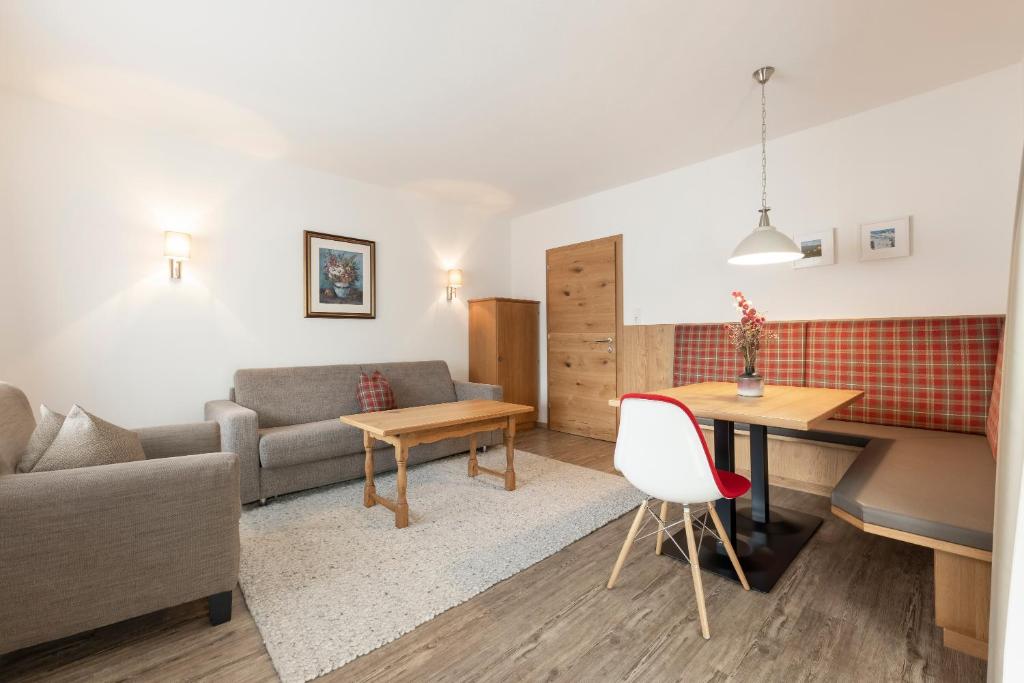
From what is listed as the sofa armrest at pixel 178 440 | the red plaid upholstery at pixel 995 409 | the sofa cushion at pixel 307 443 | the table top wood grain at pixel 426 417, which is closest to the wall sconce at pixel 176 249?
the sofa cushion at pixel 307 443

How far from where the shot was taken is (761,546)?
2.22 m

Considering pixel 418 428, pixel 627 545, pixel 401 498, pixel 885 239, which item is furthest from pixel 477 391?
pixel 885 239

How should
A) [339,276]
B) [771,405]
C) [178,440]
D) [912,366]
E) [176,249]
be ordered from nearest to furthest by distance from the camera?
1. [771,405]
2. [178,440]
3. [912,366]
4. [176,249]
5. [339,276]

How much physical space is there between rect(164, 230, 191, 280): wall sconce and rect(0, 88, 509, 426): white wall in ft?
0.26

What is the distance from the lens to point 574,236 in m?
4.79

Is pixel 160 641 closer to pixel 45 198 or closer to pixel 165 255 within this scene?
pixel 165 255

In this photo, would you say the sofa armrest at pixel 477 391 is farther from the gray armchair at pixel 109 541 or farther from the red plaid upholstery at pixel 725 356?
the gray armchair at pixel 109 541

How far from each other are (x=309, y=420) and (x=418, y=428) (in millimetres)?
1410

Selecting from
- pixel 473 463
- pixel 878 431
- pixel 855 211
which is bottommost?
pixel 473 463

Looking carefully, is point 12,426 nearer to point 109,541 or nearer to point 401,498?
point 109,541

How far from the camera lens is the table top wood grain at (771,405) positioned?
1753 millimetres

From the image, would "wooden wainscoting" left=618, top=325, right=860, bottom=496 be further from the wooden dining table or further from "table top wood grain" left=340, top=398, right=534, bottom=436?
"table top wood grain" left=340, top=398, right=534, bottom=436

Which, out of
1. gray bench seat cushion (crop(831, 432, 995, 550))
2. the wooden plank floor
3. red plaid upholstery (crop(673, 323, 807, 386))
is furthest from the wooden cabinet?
gray bench seat cushion (crop(831, 432, 995, 550))

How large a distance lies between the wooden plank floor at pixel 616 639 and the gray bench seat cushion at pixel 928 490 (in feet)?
1.41
